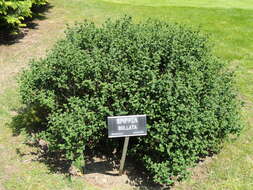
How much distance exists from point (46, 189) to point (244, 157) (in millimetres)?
3402

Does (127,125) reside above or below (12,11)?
above

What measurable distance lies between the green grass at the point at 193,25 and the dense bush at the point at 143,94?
0.46 metres

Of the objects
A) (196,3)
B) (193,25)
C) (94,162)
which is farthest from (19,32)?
(196,3)

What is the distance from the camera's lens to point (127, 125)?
12.9ft

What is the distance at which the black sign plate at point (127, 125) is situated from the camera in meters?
3.89

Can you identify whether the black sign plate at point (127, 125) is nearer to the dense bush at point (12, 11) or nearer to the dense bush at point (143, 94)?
the dense bush at point (143, 94)

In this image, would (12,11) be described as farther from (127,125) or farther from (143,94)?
(127,125)

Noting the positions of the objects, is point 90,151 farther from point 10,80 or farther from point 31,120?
point 10,80

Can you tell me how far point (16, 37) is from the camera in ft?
31.1

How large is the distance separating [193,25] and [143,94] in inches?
309

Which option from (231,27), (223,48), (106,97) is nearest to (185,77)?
(106,97)

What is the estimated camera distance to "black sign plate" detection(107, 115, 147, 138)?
389cm

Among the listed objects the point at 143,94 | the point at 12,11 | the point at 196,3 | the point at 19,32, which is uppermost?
the point at 143,94

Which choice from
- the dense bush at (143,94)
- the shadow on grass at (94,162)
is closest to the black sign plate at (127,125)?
the dense bush at (143,94)
